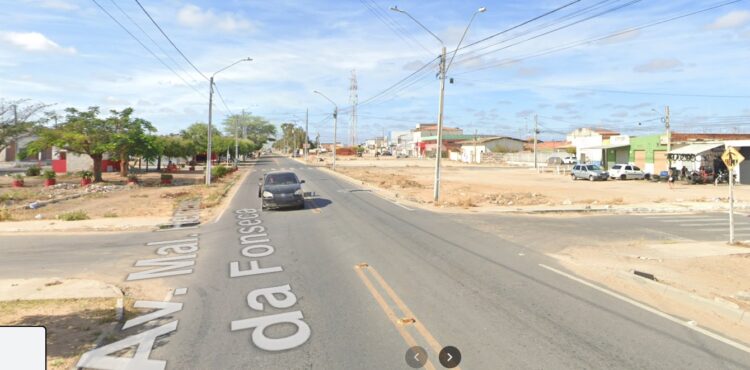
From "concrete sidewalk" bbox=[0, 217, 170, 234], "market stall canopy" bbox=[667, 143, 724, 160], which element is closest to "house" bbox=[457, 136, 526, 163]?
"market stall canopy" bbox=[667, 143, 724, 160]

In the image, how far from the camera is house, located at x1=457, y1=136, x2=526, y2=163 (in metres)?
105

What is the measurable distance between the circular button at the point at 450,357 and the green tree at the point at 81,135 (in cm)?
3443

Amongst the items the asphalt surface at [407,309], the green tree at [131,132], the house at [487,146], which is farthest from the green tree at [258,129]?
the asphalt surface at [407,309]

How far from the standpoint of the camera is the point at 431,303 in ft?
24.7

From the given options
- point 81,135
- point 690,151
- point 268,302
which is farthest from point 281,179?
point 690,151

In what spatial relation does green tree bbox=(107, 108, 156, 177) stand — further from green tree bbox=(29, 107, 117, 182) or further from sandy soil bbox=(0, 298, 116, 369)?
sandy soil bbox=(0, 298, 116, 369)

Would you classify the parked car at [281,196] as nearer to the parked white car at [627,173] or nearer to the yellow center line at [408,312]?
the yellow center line at [408,312]

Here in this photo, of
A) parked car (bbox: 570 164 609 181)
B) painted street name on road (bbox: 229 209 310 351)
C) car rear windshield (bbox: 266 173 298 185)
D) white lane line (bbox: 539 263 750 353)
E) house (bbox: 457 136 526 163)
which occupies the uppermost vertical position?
house (bbox: 457 136 526 163)

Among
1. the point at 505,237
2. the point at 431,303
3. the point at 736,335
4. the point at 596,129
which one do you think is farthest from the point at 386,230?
the point at 596,129

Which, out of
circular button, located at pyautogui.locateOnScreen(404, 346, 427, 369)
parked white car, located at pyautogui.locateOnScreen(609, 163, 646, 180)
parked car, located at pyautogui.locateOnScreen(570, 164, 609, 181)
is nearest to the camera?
circular button, located at pyautogui.locateOnScreen(404, 346, 427, 369)

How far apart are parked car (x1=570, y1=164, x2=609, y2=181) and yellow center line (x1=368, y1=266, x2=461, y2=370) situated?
4083cm

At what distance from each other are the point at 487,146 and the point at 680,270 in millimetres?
115758

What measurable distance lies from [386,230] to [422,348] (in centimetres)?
943

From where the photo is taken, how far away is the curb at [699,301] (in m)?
7.02
